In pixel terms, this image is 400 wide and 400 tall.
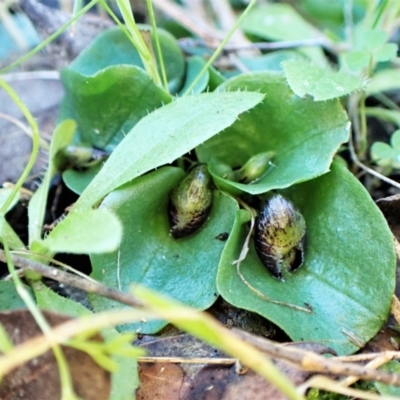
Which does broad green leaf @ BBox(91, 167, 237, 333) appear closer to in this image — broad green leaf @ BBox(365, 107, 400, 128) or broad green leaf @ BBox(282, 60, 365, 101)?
broad green leaf @ BBox(282, 60, 365, 101)

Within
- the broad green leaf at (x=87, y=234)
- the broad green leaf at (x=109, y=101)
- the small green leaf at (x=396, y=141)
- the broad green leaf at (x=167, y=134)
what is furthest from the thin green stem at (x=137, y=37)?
the small green leaf at (x=396, y=141)

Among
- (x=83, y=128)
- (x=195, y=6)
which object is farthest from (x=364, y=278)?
(x=195, y=6)

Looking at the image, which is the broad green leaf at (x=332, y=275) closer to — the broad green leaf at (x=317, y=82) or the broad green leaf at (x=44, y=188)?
the broad green leaf at (x=317, y=82)

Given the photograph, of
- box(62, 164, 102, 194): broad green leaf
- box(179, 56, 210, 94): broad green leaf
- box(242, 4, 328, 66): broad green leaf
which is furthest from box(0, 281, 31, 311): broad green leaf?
box(242, 4, 328, 66): broad green leaf

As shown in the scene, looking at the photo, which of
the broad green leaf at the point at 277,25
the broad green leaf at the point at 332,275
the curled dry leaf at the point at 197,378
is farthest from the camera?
the broad green leaf at the point at 277,25

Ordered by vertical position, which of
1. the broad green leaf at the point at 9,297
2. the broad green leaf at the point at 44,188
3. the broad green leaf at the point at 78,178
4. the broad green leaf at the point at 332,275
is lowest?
the broad green leaf at the point at 332,275

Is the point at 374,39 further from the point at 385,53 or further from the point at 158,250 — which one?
the point at 158,250

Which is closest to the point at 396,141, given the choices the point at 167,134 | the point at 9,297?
the point at 167,134
